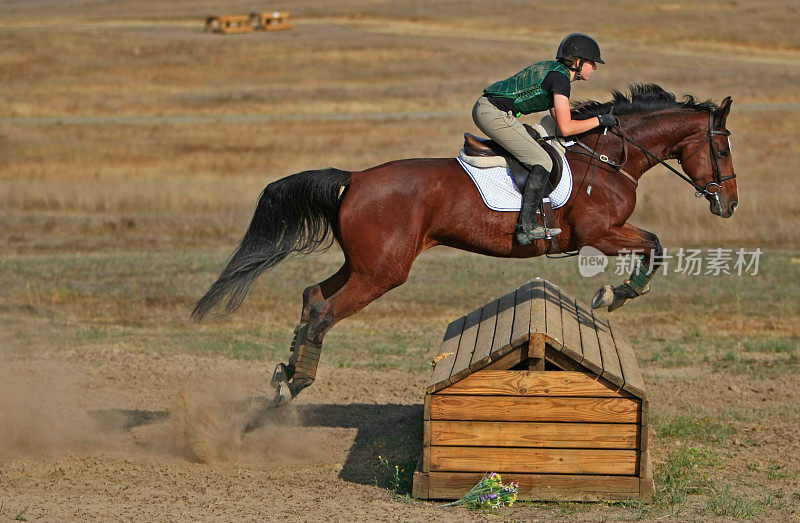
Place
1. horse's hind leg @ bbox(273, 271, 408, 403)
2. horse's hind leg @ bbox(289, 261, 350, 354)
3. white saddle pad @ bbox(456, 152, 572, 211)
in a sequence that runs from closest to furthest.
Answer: white saddle pad @ bbox(456, 152, 572, 211) < horse's hind leg @ bbox(273, 271, 408, 403) < horse's hind leg @ bbox(289, 261, 350, 354)

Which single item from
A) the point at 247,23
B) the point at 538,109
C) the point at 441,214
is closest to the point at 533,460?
the point at 441,214

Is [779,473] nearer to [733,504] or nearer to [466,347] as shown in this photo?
[733,504]

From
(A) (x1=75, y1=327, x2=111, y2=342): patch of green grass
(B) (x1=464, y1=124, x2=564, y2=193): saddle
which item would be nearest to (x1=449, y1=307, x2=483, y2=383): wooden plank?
(B) (x1=464, y1=124, x2=564, y2=193): saddle

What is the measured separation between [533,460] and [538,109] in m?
2.64

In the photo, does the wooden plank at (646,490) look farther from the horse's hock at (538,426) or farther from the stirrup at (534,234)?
the stirrup at (534,234)

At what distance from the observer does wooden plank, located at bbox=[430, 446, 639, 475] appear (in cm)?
650

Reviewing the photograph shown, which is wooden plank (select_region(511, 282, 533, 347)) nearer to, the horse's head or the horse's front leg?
the horse's front leg

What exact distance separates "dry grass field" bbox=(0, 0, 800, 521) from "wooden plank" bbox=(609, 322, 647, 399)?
81 centimetres

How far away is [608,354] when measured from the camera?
6.98 metres

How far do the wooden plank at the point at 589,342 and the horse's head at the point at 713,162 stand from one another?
4.43 feet

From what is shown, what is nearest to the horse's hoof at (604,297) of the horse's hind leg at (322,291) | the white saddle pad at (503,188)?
the white saddle pad at (503,188)

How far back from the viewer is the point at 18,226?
18.4 metres

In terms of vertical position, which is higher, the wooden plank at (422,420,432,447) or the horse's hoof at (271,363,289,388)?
the horse's hoof at (271,363,289,388)

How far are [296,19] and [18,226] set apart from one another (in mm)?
43318
